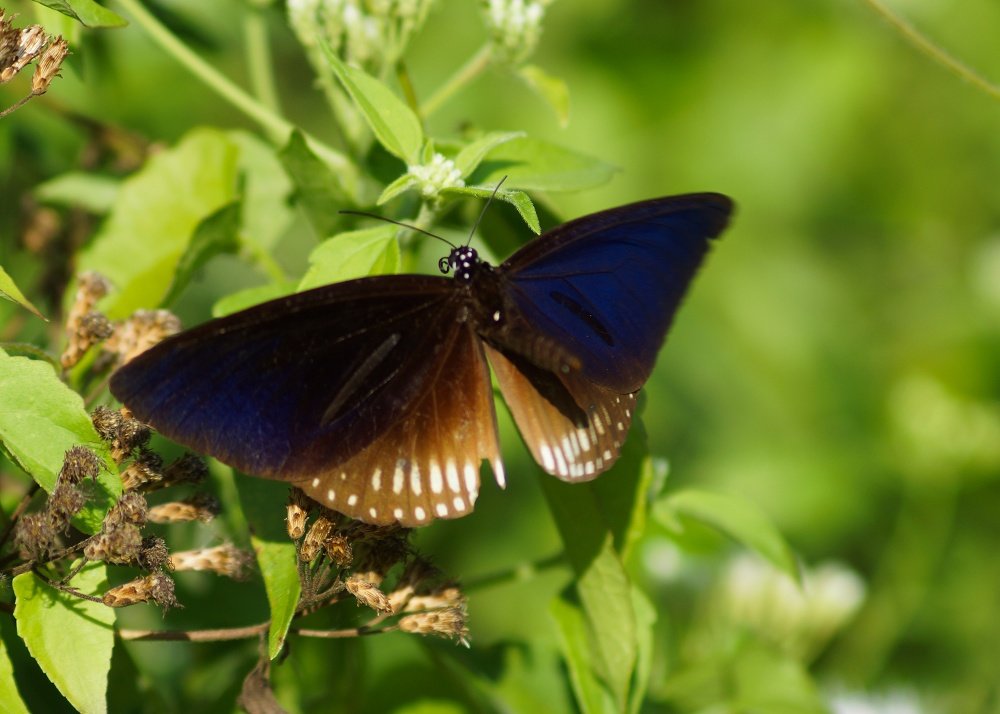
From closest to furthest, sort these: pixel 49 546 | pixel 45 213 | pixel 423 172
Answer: pixel 49 546
pixel 423 172
pixel 45 213

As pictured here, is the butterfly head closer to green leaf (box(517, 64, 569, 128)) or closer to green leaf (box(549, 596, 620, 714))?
green leaf (box(517, 64, 569, 128))

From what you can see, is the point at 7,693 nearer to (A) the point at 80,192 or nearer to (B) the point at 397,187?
(B) the point at 397,187

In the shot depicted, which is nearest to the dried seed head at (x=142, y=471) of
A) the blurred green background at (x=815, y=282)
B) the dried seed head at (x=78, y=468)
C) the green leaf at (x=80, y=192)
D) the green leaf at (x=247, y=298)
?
the dried seed head at (x=78, y=468)

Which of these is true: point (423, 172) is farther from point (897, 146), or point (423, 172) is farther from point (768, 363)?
point (897, 146)

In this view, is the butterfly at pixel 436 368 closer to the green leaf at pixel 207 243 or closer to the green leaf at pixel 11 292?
the green leaf at pixel 11 292

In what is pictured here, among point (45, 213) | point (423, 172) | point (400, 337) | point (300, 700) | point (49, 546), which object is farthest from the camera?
point (45, 213)

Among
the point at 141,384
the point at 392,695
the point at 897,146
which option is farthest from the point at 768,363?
the point at 141,384
